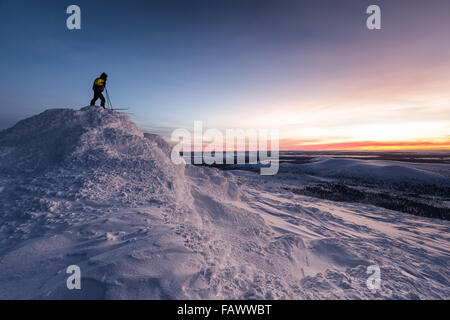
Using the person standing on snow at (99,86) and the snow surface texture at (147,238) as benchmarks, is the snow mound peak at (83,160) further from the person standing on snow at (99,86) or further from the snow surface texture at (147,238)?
the person standing on snow at (99,86)

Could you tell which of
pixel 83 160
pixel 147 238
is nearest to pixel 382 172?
pixel 147 238

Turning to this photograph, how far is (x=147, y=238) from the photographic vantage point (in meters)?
3.19

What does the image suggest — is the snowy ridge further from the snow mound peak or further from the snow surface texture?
the snow mound peak

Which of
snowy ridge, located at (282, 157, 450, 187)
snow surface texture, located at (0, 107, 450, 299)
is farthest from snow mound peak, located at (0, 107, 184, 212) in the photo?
snowy ridge, located at (282, 157, 450, 187)

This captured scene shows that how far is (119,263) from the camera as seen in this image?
259 centimetres

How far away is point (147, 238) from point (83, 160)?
337 centimetres

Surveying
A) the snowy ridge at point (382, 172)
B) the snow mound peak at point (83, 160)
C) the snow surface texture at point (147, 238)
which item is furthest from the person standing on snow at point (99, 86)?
the snowy ridge at point (382, 172)

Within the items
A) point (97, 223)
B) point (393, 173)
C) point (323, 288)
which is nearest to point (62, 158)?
point (97, 223)

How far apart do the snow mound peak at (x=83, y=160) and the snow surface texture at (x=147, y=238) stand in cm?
4

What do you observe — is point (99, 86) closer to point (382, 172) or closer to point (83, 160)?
point (83, 160)
